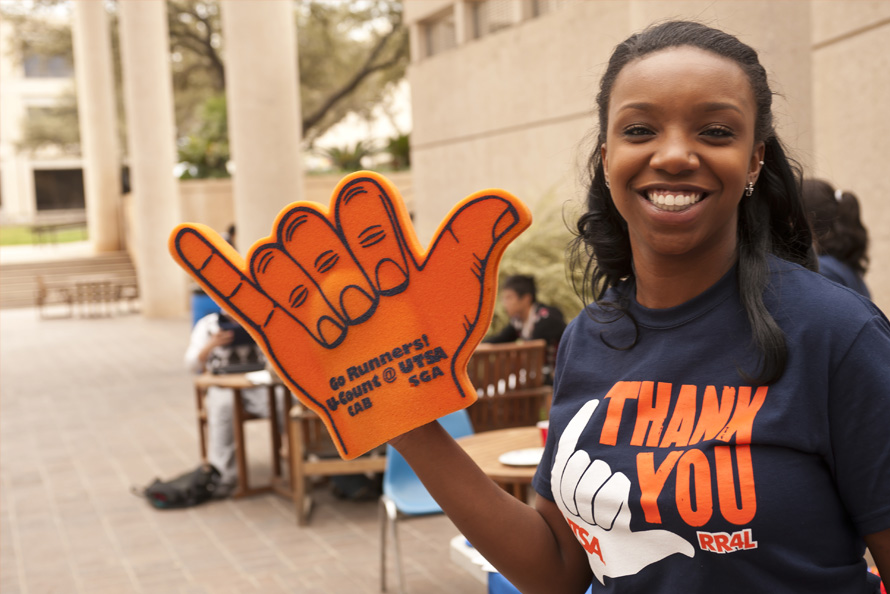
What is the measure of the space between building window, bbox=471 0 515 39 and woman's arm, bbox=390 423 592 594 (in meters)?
9.56

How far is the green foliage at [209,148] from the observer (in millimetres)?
22641

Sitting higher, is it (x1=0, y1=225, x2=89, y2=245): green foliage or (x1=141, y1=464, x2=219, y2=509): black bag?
(x1=0, y1=225, x2=89, y2=245): green foliage

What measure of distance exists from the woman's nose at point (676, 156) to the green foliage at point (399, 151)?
2298 centimetres

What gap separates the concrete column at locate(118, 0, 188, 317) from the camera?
699 inches

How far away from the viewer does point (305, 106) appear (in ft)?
92.4

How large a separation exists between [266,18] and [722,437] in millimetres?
8494

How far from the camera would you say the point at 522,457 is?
3.92m

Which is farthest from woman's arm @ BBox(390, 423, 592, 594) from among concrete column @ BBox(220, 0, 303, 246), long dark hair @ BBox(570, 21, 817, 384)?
concrete column @ BBox(220, 0, 303, 246)

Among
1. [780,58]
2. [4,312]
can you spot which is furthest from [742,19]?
[4,312]

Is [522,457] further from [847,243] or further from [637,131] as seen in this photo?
[637,131]

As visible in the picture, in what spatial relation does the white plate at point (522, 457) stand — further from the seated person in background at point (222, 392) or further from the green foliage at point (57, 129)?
the green foliage at point (57, 129)

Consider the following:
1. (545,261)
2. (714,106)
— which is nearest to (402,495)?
(545,261)

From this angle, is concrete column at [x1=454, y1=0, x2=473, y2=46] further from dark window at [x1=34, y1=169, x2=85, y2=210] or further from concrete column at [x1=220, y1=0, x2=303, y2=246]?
dark window at [x1=34, y1=169, x2=85, y2=210]

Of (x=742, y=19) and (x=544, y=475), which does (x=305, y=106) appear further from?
(x=544, y=475)
